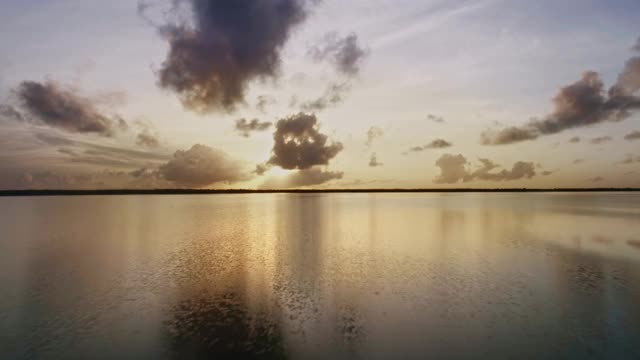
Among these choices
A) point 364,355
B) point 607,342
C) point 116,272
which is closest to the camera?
point 364,355

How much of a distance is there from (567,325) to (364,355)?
13704mm

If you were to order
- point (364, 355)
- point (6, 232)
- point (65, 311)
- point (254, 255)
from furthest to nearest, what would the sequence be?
1. point (6, 232)
2. point (254, 255)
3. point (65, 311)
4. point (364, 355)

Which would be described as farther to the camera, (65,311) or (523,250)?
(523,250)

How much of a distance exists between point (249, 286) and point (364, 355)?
57.3 feet

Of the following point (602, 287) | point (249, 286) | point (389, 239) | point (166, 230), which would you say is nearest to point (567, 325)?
point (602, 287)

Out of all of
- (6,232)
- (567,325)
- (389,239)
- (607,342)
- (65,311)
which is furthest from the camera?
(6,232)

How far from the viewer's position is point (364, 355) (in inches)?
907

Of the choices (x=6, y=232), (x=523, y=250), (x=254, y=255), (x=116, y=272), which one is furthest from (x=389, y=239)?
(x=6, y=232)

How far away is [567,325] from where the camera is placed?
2750cm

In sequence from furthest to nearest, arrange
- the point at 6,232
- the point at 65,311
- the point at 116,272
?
the point at 6,232 → the point at 116,272 → the point at 65,311

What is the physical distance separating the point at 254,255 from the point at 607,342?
1551 inches

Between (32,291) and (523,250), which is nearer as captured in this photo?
(32,291)

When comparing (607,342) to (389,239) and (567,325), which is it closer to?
(567,325)

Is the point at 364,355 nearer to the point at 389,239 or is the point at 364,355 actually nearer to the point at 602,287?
the point at 602,287
